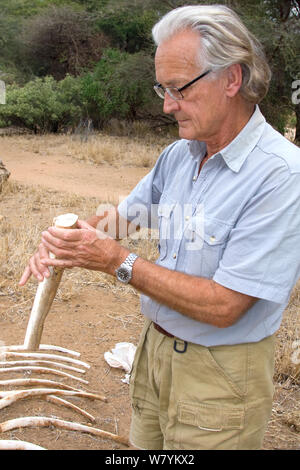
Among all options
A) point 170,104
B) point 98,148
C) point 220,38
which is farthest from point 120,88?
point 220,38

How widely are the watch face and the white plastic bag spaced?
1838 mm

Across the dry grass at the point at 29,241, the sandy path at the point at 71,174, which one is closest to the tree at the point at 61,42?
the sandy path at the point at 71,174

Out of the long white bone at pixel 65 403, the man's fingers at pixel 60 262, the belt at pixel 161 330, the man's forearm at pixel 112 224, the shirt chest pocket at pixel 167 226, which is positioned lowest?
the long white bone at pixel 65 403

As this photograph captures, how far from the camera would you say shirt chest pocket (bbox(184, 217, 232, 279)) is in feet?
5.53

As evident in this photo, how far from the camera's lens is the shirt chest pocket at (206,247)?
169 cm

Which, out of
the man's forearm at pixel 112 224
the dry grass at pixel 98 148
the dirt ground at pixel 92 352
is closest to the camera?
the man's forearm at pixel 112 224

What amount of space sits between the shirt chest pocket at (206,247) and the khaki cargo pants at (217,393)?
0.25 m

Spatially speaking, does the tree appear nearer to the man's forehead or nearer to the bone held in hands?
the bone held in hands

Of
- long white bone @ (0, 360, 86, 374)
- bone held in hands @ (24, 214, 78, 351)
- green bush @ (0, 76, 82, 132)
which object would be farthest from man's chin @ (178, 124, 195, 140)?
green bush @ (0, 76, 82, 132)

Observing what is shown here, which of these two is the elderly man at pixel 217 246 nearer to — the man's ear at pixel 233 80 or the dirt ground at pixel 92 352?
the man's ear at pixel 233 80

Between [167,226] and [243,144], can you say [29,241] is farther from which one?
[243,144]

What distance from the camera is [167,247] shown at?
1.89m

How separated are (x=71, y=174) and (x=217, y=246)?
27.7 ft

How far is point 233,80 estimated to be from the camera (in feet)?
5.67
